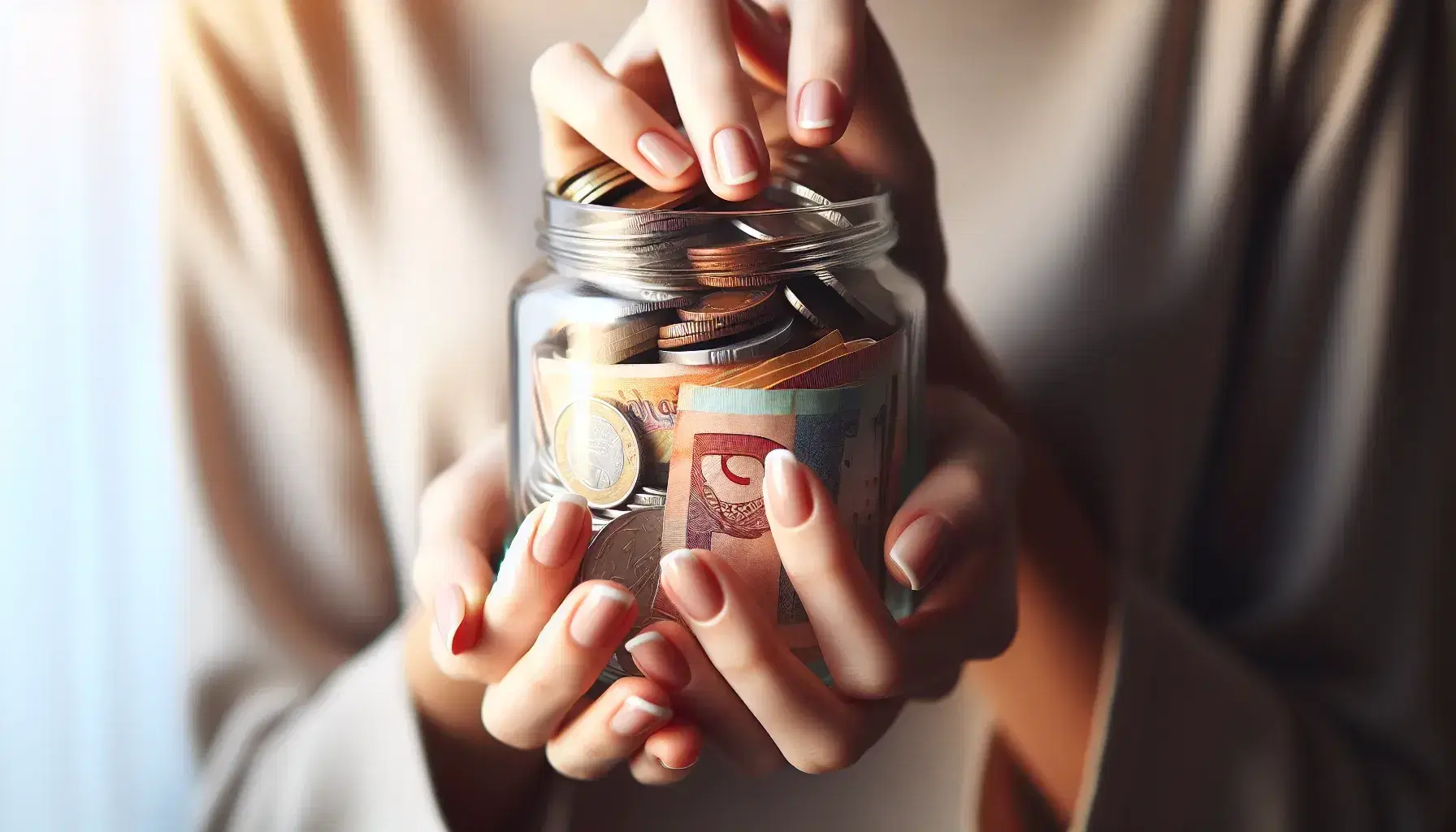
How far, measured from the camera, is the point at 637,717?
0.44 meters

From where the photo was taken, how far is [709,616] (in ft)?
1.31

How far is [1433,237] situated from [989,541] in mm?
353

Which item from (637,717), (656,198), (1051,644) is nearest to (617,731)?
(637,717)

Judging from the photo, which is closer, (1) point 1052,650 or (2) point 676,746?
(2) point 676,746

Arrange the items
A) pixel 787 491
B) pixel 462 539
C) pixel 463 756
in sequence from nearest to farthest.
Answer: pixel 787 491 → pixel 462 539 → pixel 463 756

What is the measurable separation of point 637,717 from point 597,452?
12cm

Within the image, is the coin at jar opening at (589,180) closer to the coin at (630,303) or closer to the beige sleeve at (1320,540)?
the coin at (630,303)

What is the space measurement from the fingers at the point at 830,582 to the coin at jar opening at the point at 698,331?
0.18 ft

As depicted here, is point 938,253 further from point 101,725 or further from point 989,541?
point 101,725

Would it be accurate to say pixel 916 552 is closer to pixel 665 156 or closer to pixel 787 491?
pixel 787 491

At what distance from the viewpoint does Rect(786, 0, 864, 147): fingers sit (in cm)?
42

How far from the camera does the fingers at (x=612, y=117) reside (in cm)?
42

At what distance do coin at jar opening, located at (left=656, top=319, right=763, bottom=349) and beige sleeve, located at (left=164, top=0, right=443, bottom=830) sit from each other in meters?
0.31

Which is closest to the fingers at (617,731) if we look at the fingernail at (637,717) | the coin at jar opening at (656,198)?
the fingernail at (637,717)
